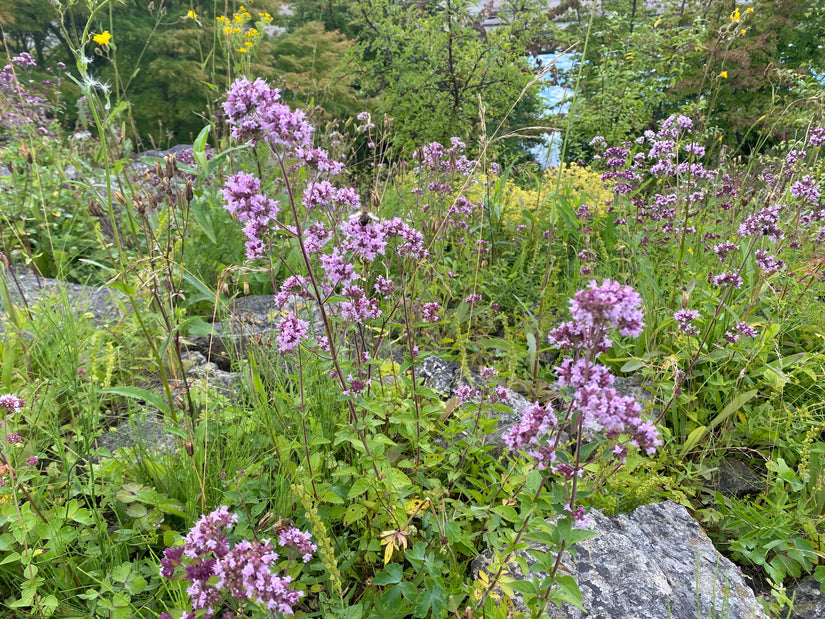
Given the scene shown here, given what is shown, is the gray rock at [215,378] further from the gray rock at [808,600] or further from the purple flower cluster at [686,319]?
the gray rock at [808,600]

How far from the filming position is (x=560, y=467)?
140cm

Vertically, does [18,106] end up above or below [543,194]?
above

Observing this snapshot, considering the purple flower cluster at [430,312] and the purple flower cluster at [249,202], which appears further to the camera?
the purple flower cluster at [430,312]

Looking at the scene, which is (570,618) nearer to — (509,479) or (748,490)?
(509,479)

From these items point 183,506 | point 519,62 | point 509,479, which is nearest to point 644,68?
point 519,62

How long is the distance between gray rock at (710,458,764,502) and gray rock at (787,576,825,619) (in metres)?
0.44

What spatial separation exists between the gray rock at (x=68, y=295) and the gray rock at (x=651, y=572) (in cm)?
284

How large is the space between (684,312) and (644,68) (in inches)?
328

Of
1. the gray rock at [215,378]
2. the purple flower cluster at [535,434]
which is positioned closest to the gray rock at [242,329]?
the gray rock at [215,378]

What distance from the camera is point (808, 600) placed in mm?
1919

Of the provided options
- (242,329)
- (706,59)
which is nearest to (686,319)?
(242,329)

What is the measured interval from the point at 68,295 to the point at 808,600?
175 inches

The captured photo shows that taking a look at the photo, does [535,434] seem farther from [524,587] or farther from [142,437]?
[142,437]

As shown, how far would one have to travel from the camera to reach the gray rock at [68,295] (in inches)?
120
